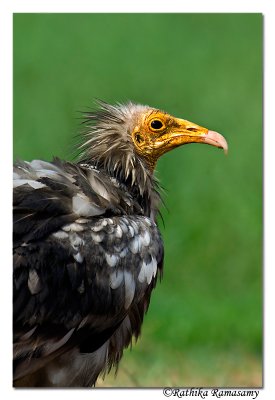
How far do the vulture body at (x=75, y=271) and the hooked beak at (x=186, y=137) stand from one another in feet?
1.53

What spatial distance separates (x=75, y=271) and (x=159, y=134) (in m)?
1.15

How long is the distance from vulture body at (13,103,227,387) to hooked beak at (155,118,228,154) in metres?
0.47

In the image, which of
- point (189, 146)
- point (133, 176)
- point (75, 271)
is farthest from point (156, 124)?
point (75, 271)

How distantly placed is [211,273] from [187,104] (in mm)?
1076

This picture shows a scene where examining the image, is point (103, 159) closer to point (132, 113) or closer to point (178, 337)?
point (132, 113)

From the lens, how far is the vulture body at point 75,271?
21.7 feet

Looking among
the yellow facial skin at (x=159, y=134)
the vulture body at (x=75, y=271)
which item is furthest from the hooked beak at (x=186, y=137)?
the vulture body at (x=75, y=271)

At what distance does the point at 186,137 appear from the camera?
7.43 metres

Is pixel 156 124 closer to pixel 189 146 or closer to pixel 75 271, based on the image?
pixel 189 146

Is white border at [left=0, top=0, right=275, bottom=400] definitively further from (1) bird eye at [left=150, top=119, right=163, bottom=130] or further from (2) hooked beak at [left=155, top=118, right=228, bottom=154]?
(1) bird eye at [left=150, top=119, right=163, bottom=130]

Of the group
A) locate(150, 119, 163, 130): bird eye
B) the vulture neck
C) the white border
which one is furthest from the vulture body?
locate(150, 119, 163, 130): bird eye

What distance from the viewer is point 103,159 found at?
7320mm

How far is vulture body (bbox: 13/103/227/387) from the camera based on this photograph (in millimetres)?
6605
